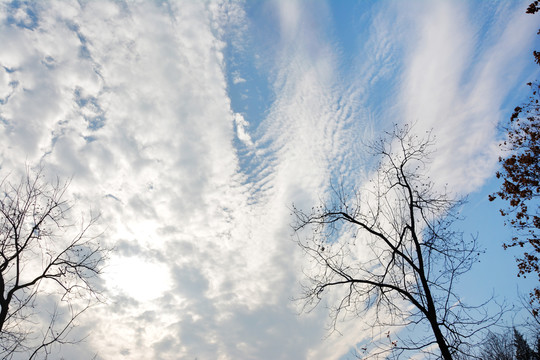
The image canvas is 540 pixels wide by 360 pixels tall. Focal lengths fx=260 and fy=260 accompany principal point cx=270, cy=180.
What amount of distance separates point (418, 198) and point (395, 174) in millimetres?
1116

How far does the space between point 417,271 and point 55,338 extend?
448 inches

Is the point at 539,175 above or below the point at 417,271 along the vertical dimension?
above

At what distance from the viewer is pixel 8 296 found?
26.3 ft

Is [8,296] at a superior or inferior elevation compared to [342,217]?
inferior

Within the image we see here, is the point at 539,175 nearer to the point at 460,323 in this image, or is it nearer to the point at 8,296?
the point at 460,323

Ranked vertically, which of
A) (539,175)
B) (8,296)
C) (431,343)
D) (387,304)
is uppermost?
(539,175)

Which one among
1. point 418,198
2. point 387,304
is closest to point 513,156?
point 418,198

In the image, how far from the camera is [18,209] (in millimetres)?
8859

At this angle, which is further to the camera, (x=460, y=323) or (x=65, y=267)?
(x=65, y=267)

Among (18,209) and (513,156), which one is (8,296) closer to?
(18,209)

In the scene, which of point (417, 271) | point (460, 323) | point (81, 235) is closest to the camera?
point (460, 323)

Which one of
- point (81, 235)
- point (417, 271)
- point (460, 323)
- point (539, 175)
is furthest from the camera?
point (539, 175)

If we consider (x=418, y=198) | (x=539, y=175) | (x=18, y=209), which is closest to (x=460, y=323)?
(x=418, y=198)

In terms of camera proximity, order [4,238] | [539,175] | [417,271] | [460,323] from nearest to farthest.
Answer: [460,323]
[417,271]
[4,238]
[539,175]
